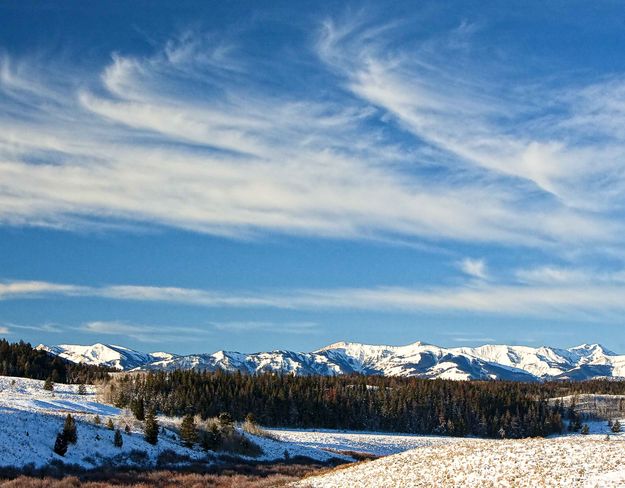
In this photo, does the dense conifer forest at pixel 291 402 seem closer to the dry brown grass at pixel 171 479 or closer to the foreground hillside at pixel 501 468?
the dry brown grass at pixel 171 479

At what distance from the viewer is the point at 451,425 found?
611 feet

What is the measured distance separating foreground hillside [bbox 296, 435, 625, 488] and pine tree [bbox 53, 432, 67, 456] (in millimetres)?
23553

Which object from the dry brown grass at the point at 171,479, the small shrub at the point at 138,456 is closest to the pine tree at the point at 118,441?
the small shrub at the point at 138,456

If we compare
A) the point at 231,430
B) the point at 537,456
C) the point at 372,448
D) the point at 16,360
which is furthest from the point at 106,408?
the point at 16,360

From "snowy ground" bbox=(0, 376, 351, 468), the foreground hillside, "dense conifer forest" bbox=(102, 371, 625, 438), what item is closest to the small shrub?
"snowy ground" bbox=(0, 376, 351, 468)

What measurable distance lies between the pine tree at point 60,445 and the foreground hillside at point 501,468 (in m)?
23.6

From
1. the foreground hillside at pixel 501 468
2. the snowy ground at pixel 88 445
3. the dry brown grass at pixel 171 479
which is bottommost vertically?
the dry brown grass at pixel 171 479

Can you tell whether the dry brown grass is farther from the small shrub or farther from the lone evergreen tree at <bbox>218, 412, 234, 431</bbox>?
the lone evergreen tree at <bbox>218, 412, 234, 431</bbox>

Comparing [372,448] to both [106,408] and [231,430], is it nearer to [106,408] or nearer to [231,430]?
[231,430]

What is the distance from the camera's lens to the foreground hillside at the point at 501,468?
107 ft

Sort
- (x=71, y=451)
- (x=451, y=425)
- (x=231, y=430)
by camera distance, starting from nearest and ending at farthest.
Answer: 1. (x=71, y=451)
2. (x=231, y=430)
3. (x=451, y=425)

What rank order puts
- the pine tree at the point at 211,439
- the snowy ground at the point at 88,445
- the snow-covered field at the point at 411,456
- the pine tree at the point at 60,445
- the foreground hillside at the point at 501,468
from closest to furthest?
the foreground hillside at the point at 501,468
the snow-covered field at the point at 411,456
the snowy ground at the point at 88,445
the pine tree at the point at 60,445
the pine tree at the point at 211,439

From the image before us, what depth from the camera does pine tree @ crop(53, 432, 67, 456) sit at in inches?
2239

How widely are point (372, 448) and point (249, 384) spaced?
72584 mm
